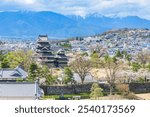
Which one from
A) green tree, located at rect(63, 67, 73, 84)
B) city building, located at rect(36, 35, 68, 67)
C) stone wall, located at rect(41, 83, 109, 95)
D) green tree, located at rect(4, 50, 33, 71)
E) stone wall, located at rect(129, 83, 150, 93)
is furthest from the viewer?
city building, located at rect(36, 35, 68, 67)

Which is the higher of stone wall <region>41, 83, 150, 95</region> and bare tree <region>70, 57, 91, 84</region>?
bare tree <region>70, 57, 91, 84</region>

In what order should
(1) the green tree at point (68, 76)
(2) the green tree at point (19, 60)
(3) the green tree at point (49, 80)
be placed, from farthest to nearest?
(2) the green tree at point (19, 60) → (1) the green tree at point (68, 76) → (3) the green tree at point (49, 80)

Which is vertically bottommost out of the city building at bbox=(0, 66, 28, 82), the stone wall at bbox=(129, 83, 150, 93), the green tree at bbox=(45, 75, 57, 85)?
the stone wall at bbox=(129, 83, 150, 93)

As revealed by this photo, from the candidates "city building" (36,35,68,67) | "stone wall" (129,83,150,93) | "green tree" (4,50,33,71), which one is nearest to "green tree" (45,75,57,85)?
"stone wall" (129,83,150,93)

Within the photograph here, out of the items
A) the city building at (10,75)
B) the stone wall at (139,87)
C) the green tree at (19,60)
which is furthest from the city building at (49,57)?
the stone wall at (139,87)

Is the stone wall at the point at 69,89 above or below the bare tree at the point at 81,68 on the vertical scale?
below

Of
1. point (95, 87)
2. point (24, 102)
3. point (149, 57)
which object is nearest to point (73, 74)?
point (95, 87)

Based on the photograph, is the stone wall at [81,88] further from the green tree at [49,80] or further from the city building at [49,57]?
the city building at [49,57]

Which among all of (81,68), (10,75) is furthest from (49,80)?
(81,68)

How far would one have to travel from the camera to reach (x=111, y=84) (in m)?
22.9

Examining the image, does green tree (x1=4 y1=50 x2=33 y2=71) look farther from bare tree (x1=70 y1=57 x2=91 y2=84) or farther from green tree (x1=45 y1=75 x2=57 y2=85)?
green tree (x1=45 y1=75 x2=57 y2=85)

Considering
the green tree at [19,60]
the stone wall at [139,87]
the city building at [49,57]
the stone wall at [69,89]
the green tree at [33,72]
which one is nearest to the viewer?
the stone wall at [69,89]

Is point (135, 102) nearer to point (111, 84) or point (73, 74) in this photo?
point (111, 84)

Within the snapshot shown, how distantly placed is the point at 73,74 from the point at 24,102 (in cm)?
2275
